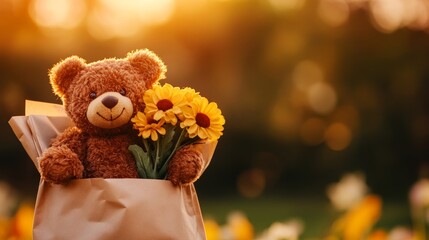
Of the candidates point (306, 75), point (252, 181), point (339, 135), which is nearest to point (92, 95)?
point (306, 75)

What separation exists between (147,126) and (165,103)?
68 mm

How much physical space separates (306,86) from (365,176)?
980mm

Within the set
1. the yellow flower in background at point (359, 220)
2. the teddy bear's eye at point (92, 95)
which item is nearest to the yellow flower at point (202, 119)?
the teddy bear's eye at point (92, 95)

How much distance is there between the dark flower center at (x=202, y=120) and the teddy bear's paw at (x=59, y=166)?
0.29 meters

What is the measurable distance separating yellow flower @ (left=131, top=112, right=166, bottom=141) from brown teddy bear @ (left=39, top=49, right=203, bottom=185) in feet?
0.16

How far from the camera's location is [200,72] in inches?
275

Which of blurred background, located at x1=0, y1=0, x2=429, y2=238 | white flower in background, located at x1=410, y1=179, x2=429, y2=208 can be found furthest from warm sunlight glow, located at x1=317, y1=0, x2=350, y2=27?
white flower in background, located at x1=410, y1=179, x2=429, y2=208

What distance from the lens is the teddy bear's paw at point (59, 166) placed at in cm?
192

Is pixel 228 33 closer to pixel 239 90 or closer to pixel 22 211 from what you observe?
pixel 239 90

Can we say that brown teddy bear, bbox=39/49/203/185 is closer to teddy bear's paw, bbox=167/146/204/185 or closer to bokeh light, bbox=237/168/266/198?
teddy bear's paw, bbox=167/146/204/185

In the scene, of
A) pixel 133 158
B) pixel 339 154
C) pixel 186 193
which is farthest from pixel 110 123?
pixel 339 154

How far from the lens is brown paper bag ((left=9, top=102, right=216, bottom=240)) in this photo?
6.23 ft

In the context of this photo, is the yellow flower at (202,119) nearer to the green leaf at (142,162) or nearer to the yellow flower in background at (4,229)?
the green leaf at (142,162)

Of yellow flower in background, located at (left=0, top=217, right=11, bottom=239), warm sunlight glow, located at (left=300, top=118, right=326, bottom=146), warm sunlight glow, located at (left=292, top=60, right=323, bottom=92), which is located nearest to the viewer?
yellow flower in background, located at (left=0, top=217, right=11, bottom=239)
